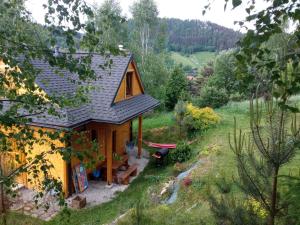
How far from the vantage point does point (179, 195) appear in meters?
9.87

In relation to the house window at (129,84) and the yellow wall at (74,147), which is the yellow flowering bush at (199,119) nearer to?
the yellow wall at (74,147)

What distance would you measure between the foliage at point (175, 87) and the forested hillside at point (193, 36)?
163 ft

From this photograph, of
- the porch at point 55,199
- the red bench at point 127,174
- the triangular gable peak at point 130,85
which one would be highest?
the triangular gable peak at point 130,85

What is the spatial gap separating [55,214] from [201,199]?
181 inches

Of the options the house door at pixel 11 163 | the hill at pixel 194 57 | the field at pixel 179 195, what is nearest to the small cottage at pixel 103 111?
the house door at pixel 11 163

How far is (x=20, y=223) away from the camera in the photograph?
361 inches

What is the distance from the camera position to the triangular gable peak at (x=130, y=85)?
13.4 metres

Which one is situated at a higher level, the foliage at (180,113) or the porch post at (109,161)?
the foliage at (180,113)

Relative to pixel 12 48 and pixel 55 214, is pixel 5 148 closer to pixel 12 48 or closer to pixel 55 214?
pixel 12 48

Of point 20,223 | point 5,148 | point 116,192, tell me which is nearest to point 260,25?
point 5,148

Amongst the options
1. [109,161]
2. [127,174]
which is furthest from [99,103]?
[127,174]

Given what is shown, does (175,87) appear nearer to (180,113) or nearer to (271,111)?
(180,113)

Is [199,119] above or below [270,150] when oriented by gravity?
below

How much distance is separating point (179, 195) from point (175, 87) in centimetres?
1635
